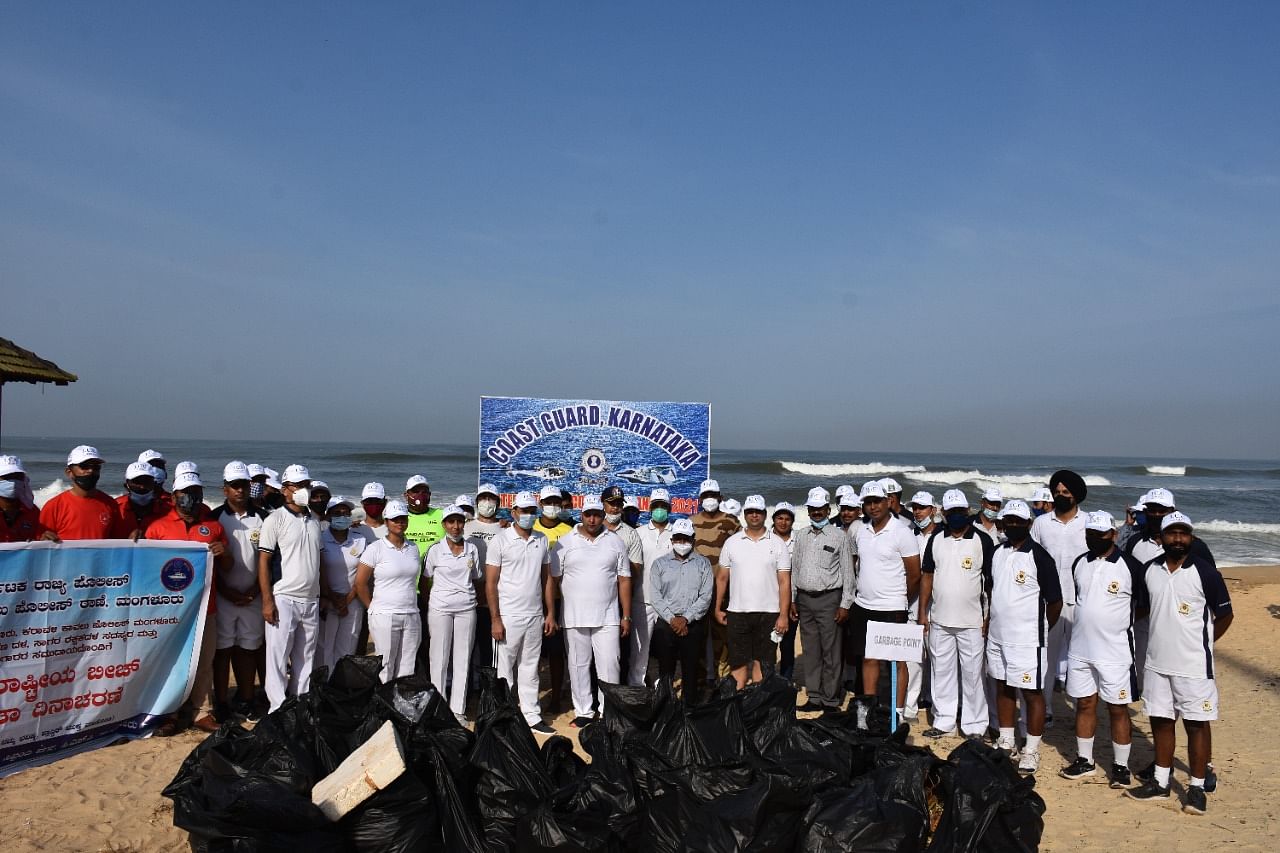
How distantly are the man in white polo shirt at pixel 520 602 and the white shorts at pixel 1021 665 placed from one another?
3.07m

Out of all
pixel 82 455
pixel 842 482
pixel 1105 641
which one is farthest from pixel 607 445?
pixel 842 482

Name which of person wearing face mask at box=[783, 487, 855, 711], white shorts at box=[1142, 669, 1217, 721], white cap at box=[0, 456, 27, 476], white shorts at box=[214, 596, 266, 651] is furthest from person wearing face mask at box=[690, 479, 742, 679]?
white cap at box=[0, 456, 27, 476]

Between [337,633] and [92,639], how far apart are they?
5.42 ft

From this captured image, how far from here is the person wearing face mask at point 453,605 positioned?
625cm

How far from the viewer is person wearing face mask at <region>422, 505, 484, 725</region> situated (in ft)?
20.5

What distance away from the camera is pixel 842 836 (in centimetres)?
335

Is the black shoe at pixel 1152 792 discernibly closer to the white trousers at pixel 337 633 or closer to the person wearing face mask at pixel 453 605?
the person wearing face mask at pixel 453 605

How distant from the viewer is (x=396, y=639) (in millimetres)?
6160

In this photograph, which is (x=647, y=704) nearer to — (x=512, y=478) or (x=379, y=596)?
(x=379, y=596)

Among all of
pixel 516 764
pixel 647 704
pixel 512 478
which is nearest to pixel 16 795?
pixel 516 764

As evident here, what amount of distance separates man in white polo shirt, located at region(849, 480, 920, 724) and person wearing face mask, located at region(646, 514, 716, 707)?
3.80 ft

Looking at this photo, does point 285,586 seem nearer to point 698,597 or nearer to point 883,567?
point 698,597

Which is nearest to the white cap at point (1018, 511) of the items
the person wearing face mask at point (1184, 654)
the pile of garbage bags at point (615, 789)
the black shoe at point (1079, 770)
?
the person wearing face mask at point (1184, 654)

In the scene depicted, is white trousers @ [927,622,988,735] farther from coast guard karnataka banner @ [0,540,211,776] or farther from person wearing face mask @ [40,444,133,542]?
person wearing face mask @ [40,444,133,542]
